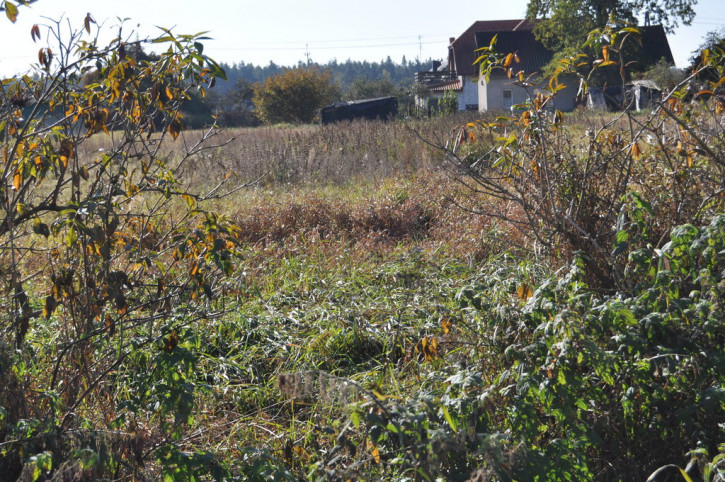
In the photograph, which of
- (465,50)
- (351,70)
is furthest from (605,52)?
(351,70)

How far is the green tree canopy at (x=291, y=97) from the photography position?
3612 cm

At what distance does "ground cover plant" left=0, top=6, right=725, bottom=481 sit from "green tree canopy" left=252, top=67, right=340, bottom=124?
32061 millimetres

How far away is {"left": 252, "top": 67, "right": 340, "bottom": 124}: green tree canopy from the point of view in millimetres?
36125

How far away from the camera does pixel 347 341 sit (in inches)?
161

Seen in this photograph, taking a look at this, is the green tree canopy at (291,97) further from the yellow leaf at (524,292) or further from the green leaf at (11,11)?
the green leaf at (11,11)

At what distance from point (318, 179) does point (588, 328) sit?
8.54 m

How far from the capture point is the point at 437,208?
304 inches

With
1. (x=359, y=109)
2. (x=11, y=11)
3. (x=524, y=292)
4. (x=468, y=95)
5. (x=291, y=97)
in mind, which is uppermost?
(x=291, y=97)

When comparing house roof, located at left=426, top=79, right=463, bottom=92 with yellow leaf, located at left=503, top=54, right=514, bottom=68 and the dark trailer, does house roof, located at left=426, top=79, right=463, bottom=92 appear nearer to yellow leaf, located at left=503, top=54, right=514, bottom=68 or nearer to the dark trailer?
the dark trailer

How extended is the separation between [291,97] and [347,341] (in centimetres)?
3351

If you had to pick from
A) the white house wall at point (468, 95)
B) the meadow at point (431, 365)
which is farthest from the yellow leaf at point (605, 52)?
the white house wall at point (468, 95)

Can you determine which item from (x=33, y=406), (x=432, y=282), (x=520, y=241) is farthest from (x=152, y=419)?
(x=520, y=241)

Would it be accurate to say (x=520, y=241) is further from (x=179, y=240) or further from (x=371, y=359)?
(x=179, y=240)

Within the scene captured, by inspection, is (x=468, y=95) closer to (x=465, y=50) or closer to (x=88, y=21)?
(x=465, y=50)
